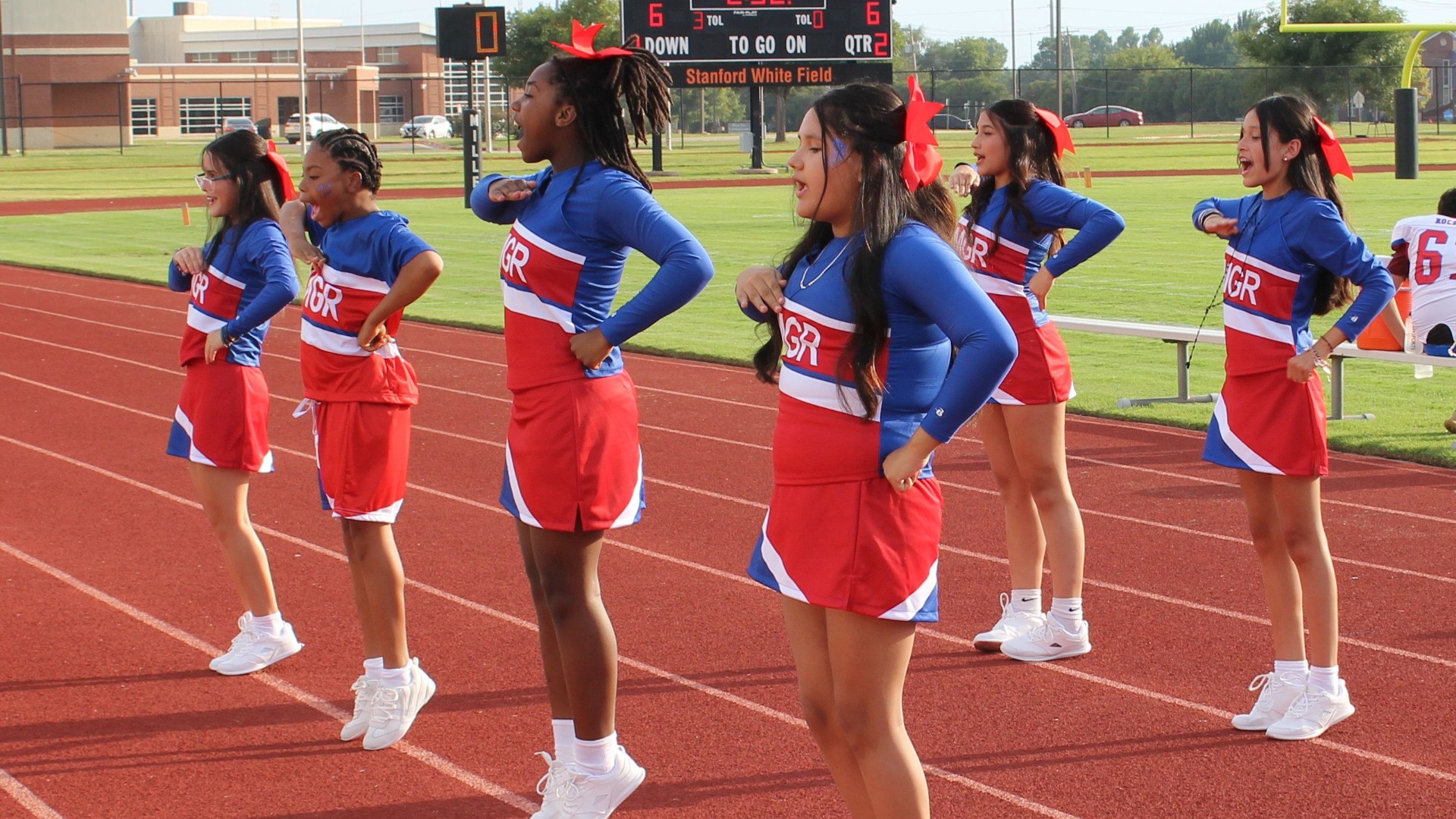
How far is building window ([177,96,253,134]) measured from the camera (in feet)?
257

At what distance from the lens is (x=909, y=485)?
9.96ft

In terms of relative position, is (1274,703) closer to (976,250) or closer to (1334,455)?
(976,250)

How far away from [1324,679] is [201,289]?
385cm

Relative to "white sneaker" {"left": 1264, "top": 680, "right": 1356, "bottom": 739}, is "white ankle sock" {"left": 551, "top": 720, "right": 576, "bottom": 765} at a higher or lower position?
higher

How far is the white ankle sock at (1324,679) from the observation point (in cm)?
461

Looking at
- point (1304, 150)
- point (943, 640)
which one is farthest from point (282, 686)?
point (1304, 150)

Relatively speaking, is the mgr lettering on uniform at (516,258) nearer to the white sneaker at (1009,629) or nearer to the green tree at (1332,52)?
the white sneaker at (1009,629)

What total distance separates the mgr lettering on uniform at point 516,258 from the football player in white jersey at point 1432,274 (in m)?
6.86

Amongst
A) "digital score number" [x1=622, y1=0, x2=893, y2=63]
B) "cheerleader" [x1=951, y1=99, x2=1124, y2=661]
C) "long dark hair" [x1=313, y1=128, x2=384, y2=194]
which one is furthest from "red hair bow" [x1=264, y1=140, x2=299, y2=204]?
"digital score number" [x1=622, y1=0, x2=893, y2=63]

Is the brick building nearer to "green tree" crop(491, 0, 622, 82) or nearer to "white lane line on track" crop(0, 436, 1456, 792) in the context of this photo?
"green tree" crop(491, 0, 622, 82)

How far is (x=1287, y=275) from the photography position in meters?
4.53

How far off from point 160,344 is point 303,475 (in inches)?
224

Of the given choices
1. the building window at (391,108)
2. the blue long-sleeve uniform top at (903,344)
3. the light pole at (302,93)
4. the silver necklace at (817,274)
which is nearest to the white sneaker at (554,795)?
the blue long-sleeve uniform top at (903,344)

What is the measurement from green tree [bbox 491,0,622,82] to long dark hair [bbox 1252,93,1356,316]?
6888 cm
